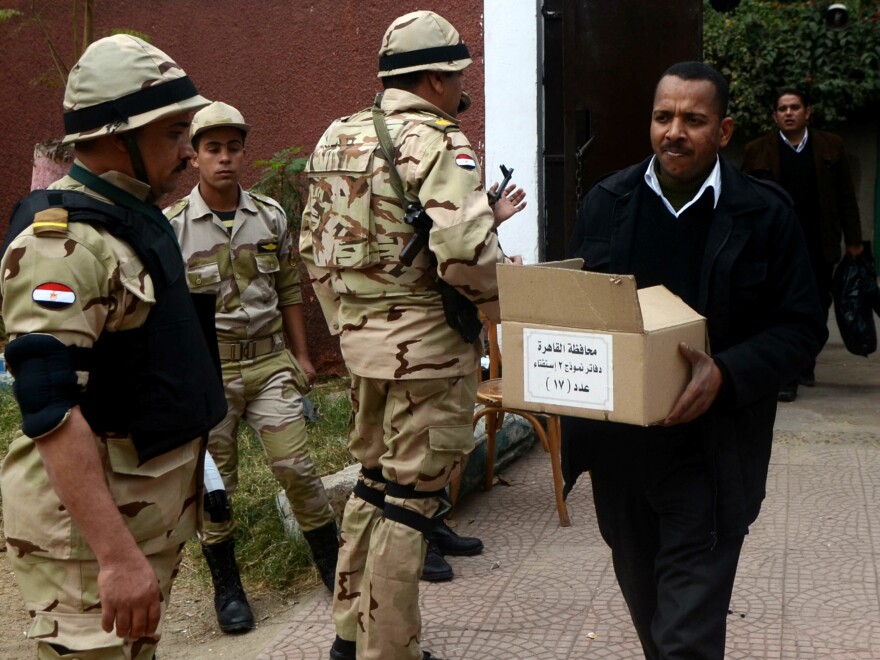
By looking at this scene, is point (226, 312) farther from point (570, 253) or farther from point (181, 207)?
point (570, 253)

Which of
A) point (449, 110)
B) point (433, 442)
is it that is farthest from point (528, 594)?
→ point (449, 110)

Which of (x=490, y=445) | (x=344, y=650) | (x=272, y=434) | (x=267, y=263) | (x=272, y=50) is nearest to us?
(x=344, y=650)

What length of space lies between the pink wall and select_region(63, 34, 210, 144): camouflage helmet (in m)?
4.95

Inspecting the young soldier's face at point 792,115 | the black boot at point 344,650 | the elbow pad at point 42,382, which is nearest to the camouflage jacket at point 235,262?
the black boot at point 344,650

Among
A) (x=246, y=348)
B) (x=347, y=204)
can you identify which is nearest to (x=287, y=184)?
(x=246, y=348)

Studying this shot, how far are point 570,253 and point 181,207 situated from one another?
194cm

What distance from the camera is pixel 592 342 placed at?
2.72m

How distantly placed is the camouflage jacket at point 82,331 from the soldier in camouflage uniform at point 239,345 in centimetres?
176

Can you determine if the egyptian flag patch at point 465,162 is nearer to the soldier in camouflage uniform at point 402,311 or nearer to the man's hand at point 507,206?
the soldier in camouflage uniform at point 402,311

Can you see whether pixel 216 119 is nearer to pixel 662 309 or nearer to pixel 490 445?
pixel 490 445

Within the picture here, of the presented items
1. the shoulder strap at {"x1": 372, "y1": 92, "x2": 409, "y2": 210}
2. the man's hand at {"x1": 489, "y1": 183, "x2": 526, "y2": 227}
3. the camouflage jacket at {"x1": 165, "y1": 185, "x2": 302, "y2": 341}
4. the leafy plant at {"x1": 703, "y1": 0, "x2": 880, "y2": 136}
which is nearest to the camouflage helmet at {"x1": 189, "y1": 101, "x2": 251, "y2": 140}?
the camouflage jacket at {"x1": 165, "y1": 185, "x2": 302, "y2": 341}

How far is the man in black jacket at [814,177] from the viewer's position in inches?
307

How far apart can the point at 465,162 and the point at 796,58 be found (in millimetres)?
12506

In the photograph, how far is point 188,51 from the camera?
827 cm
